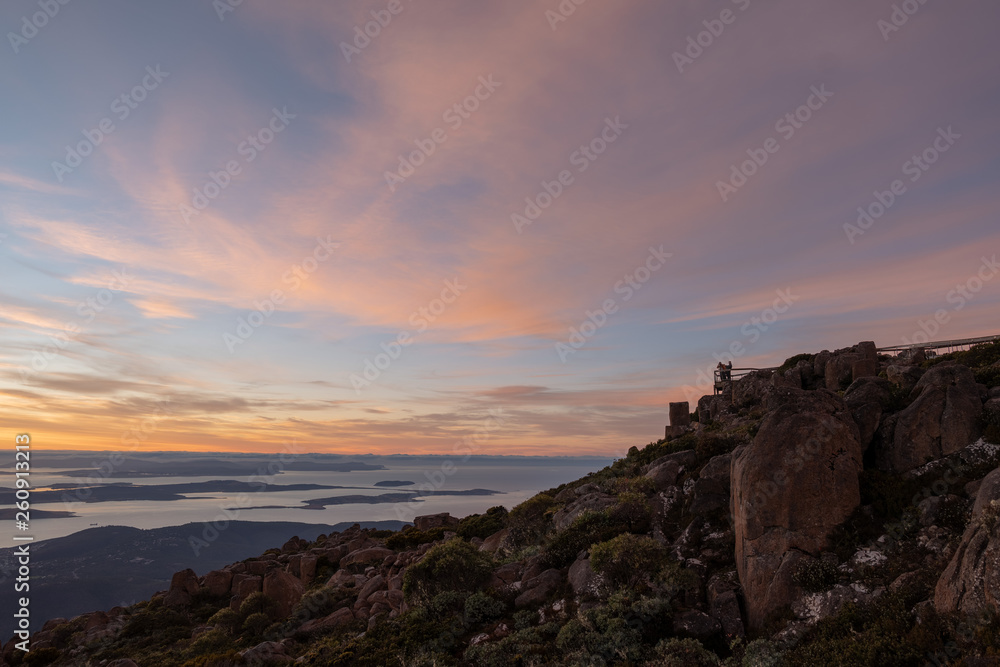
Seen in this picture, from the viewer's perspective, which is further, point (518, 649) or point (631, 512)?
point (631, 512)

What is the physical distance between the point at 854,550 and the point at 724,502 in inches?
289

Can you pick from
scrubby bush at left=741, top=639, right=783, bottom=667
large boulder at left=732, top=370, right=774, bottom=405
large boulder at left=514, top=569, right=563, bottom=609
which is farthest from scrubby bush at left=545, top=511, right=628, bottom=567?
large boulder at left=732, top=370, right=774, bottom=405

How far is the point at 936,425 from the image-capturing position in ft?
66.0

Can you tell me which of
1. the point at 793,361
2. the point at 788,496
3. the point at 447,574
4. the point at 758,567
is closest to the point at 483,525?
the point at 447,574

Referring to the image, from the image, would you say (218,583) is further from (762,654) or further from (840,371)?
(840,371)

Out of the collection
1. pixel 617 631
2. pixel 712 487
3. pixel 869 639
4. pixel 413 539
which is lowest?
pixel 413 539

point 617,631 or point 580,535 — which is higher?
point 580,535

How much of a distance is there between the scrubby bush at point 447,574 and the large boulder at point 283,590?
15.8m

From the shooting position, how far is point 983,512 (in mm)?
13203

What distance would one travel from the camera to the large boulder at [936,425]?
64.5 feet

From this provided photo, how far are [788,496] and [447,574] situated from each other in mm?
18118

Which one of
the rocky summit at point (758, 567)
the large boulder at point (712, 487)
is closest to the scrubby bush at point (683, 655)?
the rocky summit at point (758, 567)

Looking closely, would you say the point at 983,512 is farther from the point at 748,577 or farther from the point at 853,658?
the point at 748,577

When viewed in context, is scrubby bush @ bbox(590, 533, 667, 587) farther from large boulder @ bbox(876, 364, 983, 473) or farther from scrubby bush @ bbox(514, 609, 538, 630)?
large boulder @ bbox(876, 364, 983, 473)
